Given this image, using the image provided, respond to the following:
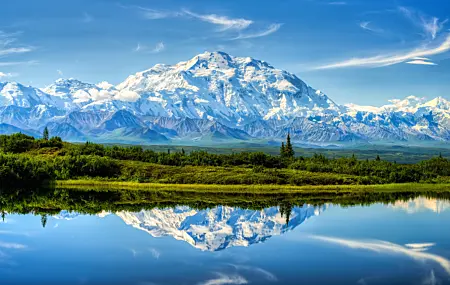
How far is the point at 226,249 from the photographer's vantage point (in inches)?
1922

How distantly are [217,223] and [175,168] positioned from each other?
232 ft

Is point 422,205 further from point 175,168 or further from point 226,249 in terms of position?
point 175,168

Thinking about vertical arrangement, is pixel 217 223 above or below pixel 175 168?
below

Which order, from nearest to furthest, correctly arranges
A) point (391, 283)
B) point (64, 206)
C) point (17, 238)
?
1. point (391, 283)
2. point (17, 238)
3. point (64, 206)

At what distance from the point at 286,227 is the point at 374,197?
42.9m

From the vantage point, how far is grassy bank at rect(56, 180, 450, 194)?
113 metres

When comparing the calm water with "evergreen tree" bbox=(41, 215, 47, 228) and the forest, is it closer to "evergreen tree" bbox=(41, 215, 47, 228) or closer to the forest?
"evergreen tree" bbox=(41, 215, 47, 228)

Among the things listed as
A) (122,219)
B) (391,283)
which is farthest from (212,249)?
(122,219)

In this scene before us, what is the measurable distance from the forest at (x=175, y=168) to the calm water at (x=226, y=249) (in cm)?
5074

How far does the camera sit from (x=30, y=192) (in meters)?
102

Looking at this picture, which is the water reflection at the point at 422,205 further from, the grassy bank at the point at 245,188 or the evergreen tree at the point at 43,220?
the evergreen tree at the point at 43,220

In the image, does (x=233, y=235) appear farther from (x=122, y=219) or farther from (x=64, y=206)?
(x=64, y=206)

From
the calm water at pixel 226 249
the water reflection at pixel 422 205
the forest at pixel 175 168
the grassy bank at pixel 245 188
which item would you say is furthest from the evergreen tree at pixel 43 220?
the forest at pixel 175 168

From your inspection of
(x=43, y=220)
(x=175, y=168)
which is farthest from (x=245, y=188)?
(x=43, y=220)
